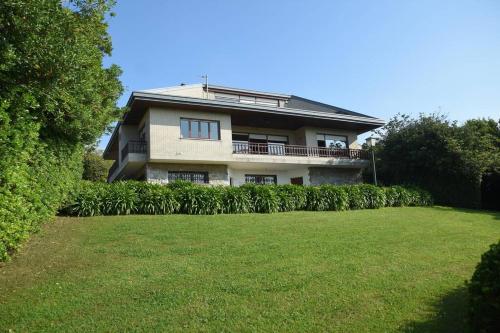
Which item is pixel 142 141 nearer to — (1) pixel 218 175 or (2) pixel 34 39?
(1) pixel 218 175

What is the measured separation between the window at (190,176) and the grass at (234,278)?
8.91 m

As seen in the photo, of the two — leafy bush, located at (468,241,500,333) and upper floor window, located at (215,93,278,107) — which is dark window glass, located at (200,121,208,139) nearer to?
upper floor window, located at (215,93,278,107)

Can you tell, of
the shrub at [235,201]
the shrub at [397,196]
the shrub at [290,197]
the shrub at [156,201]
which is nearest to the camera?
the shrub at [156,201]

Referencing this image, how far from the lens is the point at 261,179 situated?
25.5 m

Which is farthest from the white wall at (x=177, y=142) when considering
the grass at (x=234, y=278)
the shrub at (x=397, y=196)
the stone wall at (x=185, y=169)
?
the shrub at (x=397, y=196)

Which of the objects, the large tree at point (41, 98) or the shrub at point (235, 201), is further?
the shrub at point (235, 201)

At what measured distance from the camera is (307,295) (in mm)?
6785

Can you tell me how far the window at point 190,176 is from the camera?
21703 millimetres

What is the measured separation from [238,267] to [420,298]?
141 inches

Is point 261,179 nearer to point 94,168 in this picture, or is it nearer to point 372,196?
point 372,196

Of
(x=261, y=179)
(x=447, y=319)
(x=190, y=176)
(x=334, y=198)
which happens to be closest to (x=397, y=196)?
(x=334, y=198)

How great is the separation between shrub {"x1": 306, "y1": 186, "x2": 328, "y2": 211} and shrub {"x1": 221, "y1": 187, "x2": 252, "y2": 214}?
10.5 feet

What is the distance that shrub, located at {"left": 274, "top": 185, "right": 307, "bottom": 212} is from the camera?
17094 millimetres

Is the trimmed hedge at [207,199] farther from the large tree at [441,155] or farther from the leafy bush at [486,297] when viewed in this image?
the leafy bush at [486,297]
